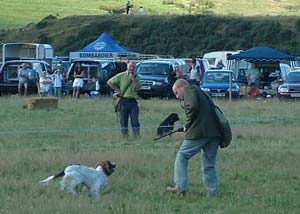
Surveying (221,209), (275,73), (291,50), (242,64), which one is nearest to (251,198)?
(221,209)

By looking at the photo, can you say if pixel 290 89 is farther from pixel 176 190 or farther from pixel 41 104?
pixel 176 190

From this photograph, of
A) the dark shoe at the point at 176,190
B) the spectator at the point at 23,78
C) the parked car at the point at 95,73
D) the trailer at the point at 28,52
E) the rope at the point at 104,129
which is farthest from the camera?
the trailer at the point at 28,52

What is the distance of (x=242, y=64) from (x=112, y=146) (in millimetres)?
29880

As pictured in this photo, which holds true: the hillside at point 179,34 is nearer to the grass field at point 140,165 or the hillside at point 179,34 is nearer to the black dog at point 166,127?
the grass field at point 140,165

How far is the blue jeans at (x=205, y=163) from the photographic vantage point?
11695 millimetres

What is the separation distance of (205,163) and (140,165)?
241 centimetres

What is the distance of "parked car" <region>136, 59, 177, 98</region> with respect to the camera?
35281 mm

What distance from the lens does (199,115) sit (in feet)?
37.9

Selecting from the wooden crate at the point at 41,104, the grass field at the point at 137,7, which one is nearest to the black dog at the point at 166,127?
the wooden crate at the point at 41,104

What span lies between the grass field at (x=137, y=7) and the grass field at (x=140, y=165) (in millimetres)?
58121

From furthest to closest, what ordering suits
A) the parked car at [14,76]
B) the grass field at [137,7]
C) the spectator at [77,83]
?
the grass field at [137,7]
the parked car at [14,76]
the spectator at [77,83]

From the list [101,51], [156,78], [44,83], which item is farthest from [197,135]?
[101,51]

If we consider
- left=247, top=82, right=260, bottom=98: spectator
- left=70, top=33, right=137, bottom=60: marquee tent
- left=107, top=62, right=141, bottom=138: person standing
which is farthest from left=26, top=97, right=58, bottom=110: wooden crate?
left=70, top=33, right=137, bottom=60: marquee tent

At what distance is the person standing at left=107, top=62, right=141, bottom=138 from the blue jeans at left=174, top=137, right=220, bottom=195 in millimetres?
7059
